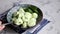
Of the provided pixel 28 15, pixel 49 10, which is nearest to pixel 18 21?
pixel 28 15

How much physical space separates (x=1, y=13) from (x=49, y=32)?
32cm

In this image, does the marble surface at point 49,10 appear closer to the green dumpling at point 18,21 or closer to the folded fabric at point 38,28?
the folded fabric at point 38,28

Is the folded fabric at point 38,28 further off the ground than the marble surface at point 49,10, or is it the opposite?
the marble surface at point 49,10

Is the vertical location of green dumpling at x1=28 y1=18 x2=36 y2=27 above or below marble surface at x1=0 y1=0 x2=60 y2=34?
below

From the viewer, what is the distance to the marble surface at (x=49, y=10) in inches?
32.1

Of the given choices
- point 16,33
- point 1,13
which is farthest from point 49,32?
point 1,13

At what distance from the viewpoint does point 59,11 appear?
3.01 feet

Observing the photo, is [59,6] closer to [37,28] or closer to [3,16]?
[37,28]

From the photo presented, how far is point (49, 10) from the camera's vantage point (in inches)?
36.4

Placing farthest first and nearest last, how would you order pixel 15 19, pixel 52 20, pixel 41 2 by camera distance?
pixel 41 2
pixel 52 20
pixel 15 19

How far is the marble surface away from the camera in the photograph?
81cm

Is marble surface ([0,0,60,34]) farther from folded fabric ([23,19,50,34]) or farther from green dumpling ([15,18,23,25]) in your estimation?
green dumpling ([15,18,23,25])

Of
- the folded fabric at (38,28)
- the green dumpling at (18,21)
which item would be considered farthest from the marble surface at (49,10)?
the green dumpling at (18,21)

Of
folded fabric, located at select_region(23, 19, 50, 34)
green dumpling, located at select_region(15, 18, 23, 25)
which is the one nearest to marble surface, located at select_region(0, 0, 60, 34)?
folded fabric, located at select_region(23, 19, 50, 34)
